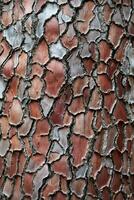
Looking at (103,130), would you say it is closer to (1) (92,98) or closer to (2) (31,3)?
(1) (92,98)

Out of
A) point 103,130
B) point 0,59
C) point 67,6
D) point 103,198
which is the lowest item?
point 103,198

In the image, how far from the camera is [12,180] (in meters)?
1.28

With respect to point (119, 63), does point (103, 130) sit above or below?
below

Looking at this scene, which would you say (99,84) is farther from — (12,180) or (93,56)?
(12,180)

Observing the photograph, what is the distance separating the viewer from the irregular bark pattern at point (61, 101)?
1.25 metres

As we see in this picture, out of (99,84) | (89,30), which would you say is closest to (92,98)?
(99,84)

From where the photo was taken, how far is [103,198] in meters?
1.28

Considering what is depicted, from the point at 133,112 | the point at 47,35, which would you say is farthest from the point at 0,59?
the point at 133,112

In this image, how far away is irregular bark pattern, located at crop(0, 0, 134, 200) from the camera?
4.11 ft

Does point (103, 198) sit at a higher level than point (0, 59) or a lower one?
lower

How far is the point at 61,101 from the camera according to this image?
1.26m

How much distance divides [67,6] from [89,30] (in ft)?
0.23

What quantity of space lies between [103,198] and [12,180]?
204mm

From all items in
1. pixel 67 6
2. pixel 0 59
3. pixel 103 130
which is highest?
pixel 67 6
